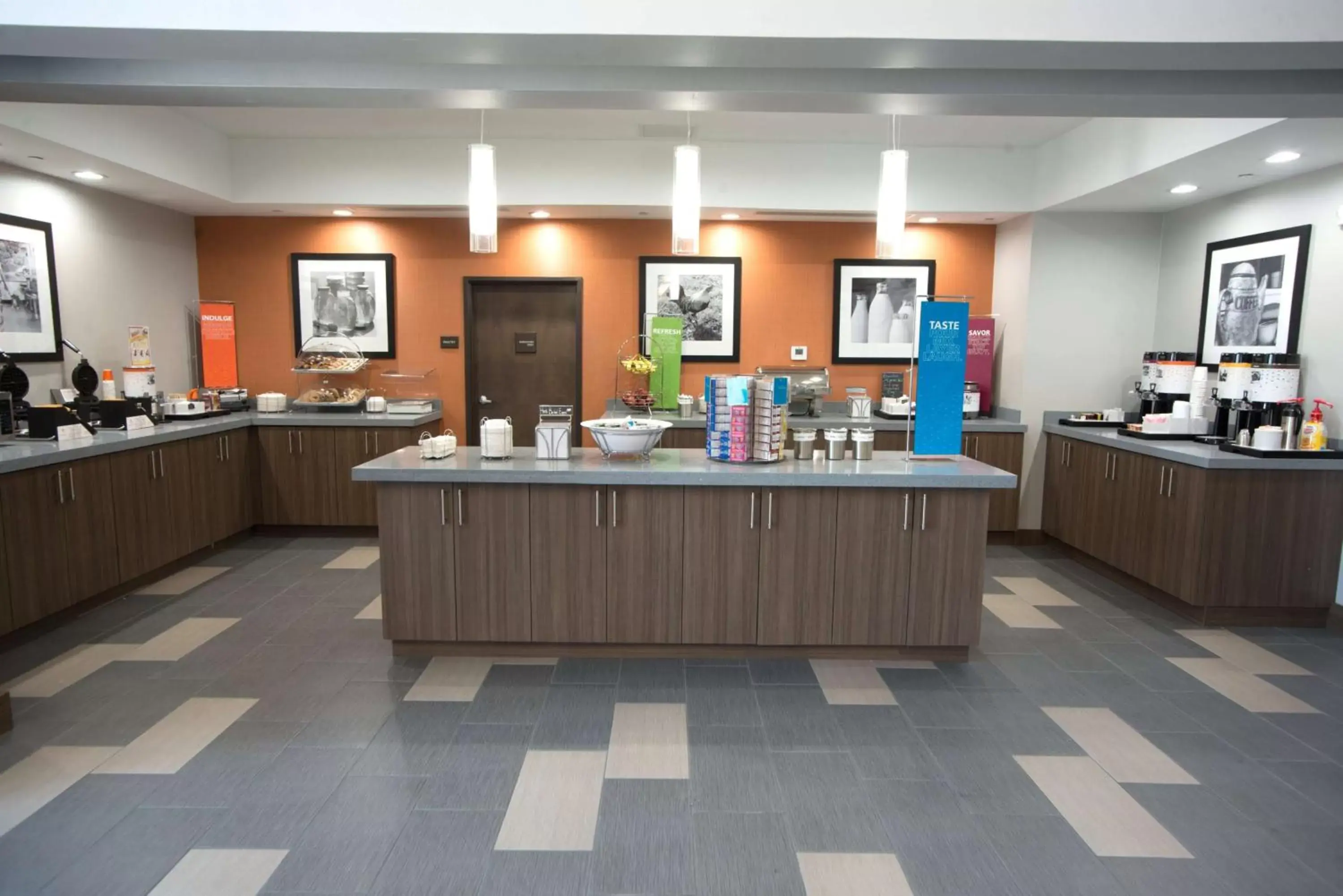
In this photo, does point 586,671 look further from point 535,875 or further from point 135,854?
point 135,854

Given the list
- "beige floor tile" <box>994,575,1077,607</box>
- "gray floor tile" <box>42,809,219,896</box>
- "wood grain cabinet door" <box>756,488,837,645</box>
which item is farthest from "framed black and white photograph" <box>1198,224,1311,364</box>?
"gray floor tile" <box>42,809,219,896</box>

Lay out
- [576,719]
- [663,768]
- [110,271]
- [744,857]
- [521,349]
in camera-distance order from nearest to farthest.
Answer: [744,857] < [663,768] < [576,719] < [110,271] < [521,349]

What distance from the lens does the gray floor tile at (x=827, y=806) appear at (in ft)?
7.99

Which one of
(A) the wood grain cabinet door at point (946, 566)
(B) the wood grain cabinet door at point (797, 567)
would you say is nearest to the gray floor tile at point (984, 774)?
(A) the wood grain cabinet door at point (946, 566)

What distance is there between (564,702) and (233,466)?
387cm

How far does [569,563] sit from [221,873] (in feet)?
6.02

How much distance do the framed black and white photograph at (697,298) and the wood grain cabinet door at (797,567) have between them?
3.20 m

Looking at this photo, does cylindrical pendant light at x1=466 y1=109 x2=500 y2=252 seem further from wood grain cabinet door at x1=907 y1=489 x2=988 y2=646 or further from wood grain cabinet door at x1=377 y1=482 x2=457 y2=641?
wood grain cabinet door at x1=907 y1=489 x2=988 y2=646

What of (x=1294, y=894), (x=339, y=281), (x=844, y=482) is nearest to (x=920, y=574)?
(x=844, y=482)

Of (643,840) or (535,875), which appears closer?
(535,875)

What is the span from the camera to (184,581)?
5.07m

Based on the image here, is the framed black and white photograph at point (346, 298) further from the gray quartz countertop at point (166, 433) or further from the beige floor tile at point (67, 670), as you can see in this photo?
the beige floor tile at point (67, 670)

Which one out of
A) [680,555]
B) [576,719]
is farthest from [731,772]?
[680,555]

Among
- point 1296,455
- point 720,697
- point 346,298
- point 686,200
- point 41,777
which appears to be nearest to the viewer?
point 41,777
